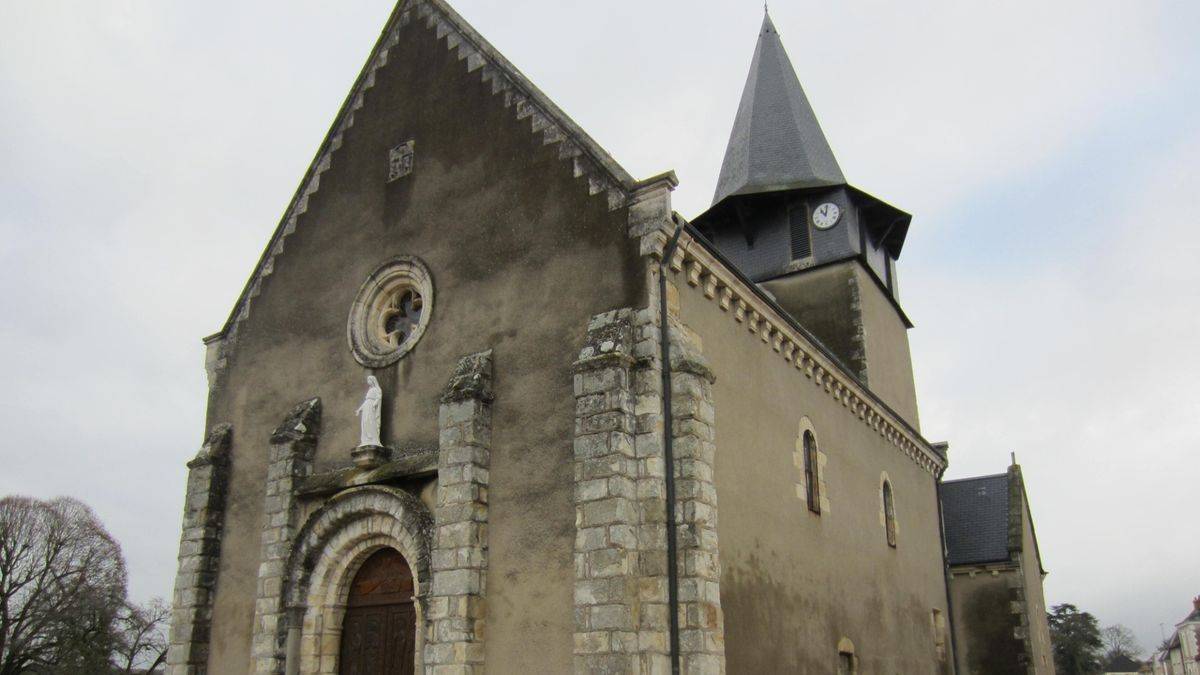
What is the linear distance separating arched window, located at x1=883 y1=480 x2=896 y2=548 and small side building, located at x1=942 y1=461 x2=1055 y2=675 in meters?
4.43

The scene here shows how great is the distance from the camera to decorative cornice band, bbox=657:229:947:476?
11.1 metres

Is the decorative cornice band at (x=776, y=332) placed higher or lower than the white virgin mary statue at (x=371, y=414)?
higher

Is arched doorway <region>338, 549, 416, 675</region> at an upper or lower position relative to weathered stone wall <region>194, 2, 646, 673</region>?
lower

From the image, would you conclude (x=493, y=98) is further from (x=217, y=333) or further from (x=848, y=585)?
(x=848, y=585)

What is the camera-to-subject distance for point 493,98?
12.6 metres

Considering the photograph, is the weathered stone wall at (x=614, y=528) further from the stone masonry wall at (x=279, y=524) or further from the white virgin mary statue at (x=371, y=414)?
the stone masonry wall at (x=279, y=524)

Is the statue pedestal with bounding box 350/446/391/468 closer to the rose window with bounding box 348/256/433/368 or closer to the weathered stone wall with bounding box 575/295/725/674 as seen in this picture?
the rose window with bounding box 348/256/433/368

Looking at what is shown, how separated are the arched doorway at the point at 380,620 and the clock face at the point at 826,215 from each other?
1310 cm

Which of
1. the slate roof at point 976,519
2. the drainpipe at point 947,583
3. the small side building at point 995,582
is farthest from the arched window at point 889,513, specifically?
the slate roof at point 976,519

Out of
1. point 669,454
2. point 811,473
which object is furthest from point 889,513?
point 669,454

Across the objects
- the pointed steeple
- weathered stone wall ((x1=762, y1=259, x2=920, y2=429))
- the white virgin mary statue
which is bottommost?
the white virgin mary statue

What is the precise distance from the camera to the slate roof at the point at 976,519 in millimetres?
21250

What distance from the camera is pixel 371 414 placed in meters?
12.1

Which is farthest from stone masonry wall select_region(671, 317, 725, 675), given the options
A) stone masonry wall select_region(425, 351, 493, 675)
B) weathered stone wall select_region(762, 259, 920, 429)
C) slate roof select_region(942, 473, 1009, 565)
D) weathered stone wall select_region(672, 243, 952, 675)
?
slate roof select_region(942, 473, 1009, 565)
